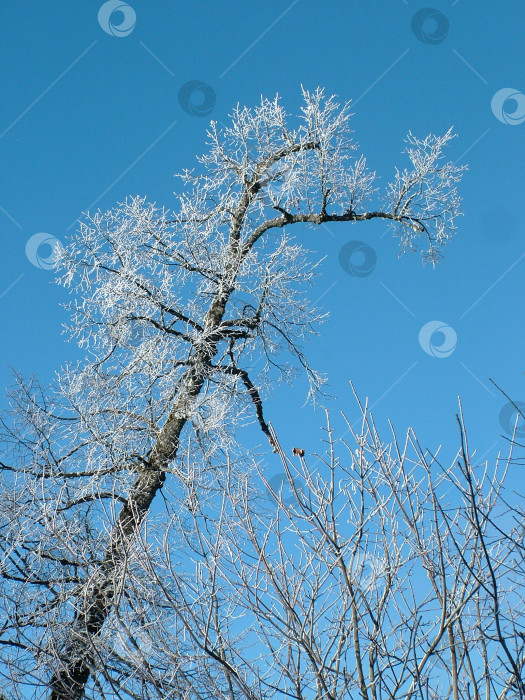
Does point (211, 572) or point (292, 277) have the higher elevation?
point (292, 277)

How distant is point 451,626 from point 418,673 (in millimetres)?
300

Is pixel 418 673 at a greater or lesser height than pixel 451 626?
lesser

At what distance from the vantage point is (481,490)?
3480 mm

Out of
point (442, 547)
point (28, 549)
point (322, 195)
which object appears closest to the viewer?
point (442, 547)

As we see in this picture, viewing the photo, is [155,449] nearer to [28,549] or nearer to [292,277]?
[28,549]

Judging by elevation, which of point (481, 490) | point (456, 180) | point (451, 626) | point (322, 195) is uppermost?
point (456, 180)

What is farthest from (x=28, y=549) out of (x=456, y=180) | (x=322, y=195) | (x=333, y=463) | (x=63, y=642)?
(x=456, y=180)

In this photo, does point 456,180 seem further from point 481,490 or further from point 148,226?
point 481,490

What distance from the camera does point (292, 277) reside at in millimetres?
7887

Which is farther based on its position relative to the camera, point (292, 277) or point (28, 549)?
point (292, 277)

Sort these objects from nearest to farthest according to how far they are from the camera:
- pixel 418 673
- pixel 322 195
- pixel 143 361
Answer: pixel 418 673 → pixel 143 361 → pixel 322 195

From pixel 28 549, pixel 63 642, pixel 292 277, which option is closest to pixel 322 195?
pixel 292 277

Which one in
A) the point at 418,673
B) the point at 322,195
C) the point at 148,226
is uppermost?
the point at 322,195

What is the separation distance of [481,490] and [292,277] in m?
4.77
